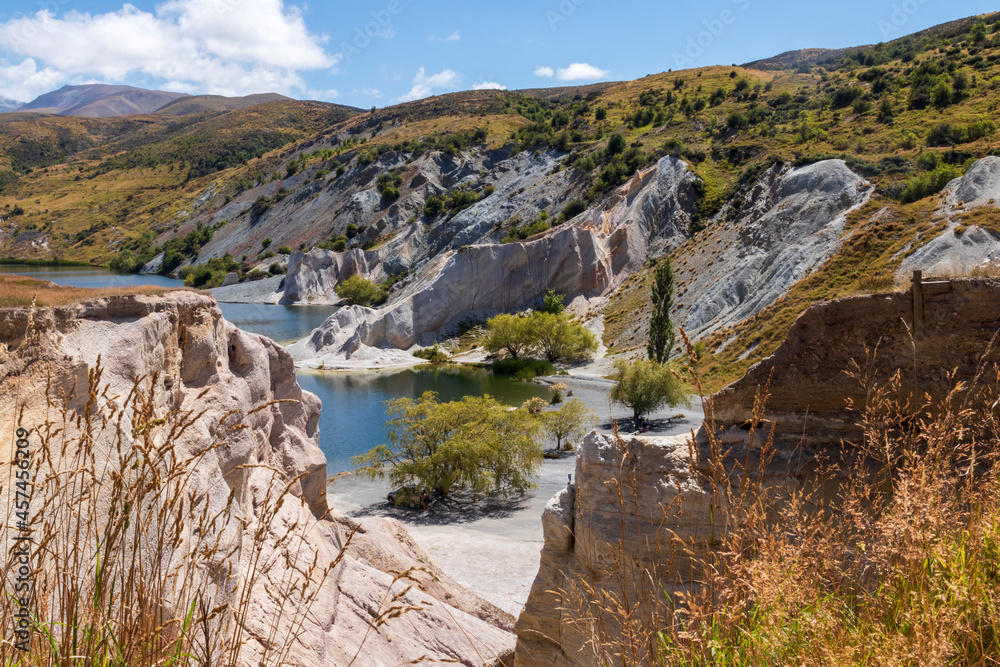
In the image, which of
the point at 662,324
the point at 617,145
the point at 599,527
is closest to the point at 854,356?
the point at 599,527

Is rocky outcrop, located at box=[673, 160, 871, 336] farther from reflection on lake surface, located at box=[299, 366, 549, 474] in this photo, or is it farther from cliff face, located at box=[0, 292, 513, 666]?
cliff face, located at box=[0, 292, 513, 666]

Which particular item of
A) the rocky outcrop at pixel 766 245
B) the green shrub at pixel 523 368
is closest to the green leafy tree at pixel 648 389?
the rocky outcrop at pixel 766 245

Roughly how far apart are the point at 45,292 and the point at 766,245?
46203 millimetres

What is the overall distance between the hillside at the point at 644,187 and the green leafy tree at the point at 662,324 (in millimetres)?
2460

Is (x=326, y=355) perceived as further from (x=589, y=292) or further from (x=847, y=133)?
(x=847, y=133)

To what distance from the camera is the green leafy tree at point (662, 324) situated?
3844cm

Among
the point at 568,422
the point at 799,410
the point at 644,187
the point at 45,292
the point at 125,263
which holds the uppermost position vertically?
the point at 644,187

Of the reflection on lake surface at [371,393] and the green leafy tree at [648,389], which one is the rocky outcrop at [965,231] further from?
the reflection on lake surface at [371,393]

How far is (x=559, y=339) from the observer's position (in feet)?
154

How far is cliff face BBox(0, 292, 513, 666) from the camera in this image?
689 centimetres

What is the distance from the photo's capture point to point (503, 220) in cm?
7156

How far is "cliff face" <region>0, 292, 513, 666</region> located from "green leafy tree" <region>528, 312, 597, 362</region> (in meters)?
34.7

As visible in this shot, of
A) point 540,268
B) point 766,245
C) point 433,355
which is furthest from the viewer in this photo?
point 540,268

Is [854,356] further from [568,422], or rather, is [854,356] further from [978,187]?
[978,187]
